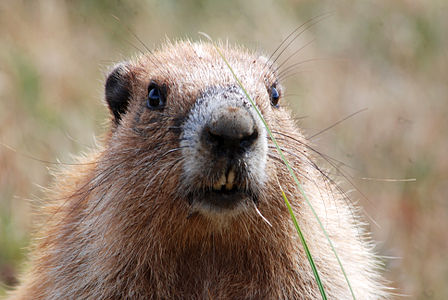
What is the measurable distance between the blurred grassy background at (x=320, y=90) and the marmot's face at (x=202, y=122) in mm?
2524

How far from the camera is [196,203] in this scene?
446 cm

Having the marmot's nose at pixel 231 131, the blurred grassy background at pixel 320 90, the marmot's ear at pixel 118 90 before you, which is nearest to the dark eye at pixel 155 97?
the marmot's ear at pixel 118 90

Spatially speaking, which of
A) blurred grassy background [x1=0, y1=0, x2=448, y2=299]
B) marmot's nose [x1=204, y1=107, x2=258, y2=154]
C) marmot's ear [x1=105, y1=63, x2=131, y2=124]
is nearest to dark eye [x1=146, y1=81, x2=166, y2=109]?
marmot's ear [x1=105, y1=63, x2=131, y2=124]

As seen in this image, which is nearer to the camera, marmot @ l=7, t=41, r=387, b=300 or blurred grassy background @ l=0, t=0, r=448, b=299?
marmot @ l=7, t=41, r=387, b=300

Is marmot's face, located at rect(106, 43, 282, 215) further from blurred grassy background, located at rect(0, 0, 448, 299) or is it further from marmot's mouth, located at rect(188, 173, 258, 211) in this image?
blurred grassy background, located at rect(0, 0, 448, 299)

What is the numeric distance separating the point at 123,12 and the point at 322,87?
3274 mm

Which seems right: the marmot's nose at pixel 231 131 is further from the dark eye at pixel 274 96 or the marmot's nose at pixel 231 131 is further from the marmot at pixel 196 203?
the dark eye at pixel 274 96

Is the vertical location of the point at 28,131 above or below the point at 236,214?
above

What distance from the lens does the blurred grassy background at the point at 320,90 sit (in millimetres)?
8211

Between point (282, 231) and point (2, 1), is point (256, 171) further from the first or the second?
point (2, 1)

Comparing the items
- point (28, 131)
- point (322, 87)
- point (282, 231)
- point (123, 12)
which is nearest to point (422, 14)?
point (322, 87)

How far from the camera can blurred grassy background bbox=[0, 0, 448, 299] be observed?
8.21m

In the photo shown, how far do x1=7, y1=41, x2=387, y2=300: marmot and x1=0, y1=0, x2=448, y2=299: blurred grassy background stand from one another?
7.47 feet

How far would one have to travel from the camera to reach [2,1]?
10523 millimetres
